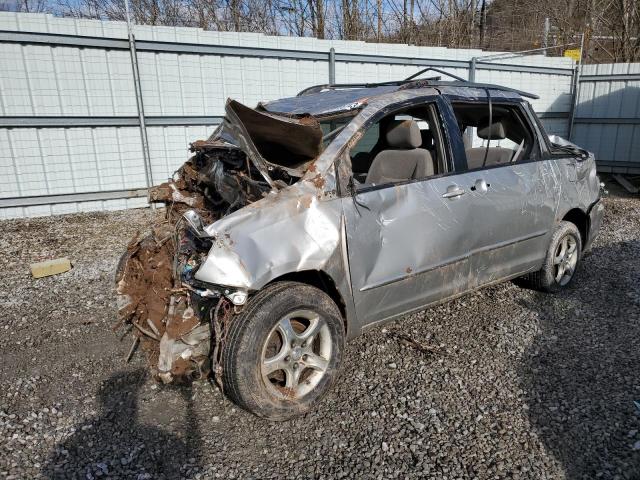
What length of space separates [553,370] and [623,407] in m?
0.47

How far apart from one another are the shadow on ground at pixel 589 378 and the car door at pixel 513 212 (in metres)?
0.58

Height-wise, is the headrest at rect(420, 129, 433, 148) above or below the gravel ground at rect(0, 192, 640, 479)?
above

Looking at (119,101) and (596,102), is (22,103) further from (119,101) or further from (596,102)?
(596,102)

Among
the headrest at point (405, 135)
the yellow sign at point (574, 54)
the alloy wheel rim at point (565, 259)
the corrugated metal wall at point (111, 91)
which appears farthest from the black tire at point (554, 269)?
the yellow sign at point (574, 54)

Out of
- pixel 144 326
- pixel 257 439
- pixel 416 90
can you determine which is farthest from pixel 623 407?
pixel 144 326

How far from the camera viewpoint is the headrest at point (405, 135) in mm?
3410

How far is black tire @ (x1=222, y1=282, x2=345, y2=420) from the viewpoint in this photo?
8.14 ft

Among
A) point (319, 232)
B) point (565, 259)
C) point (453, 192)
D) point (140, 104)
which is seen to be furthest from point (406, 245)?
point (140, 104)

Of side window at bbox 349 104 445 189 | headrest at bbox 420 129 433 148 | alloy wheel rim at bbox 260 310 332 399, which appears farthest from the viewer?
headrest at bbox 420 129 433 148

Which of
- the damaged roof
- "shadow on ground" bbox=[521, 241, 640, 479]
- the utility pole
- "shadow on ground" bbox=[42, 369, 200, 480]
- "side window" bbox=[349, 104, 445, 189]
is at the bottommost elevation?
"shadow on ground" bbox=[521, 241, 640, 479]

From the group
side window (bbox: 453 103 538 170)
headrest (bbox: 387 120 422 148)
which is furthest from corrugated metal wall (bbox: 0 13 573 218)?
headrest (bbox: 387 120 422 148)

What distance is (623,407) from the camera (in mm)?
2754

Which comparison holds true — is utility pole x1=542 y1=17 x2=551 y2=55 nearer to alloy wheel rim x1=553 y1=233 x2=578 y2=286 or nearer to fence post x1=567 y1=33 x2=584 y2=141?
fence post x1=567 y1=33 x2=584 y2=141

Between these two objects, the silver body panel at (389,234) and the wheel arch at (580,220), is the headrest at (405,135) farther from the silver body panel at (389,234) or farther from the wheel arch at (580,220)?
the wheel arch at (580,220)
